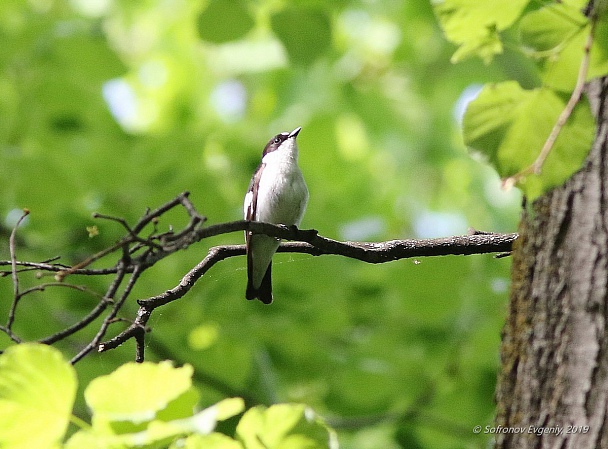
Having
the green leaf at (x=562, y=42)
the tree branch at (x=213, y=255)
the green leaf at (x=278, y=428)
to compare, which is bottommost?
the green leaf at (x=278, y=428)

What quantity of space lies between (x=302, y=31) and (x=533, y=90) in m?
2.52

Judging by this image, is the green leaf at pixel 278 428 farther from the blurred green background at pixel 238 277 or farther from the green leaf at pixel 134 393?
the blurred green background at pixel 238 277

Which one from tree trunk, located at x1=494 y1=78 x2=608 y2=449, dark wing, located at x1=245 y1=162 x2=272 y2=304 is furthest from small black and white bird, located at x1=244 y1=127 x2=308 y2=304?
tree trunk, located at x1=494 y1=78 x2=608 y2=449

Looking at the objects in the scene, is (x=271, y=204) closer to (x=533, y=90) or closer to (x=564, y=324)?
(x=564, y=324)

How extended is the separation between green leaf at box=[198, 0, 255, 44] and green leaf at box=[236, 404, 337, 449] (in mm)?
2713

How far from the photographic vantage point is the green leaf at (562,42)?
1560 mm

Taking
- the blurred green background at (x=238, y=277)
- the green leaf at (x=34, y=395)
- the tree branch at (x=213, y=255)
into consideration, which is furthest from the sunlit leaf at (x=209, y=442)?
the blurred green background at (x=238, y=277)

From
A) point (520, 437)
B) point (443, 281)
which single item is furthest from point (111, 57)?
point (520, 437)

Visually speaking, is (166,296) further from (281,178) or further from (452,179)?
(452,179)

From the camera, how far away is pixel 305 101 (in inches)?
306

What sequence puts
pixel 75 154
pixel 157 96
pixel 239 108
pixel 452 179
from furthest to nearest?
1. pixel 239 108
2. pixel 452 179
3. pixel 157 96
4. pixel 75 154

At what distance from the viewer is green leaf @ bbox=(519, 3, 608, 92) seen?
156cm

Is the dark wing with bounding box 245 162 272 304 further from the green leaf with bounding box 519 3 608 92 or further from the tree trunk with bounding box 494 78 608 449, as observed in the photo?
the green leaf with bounding box 519 3 608 92

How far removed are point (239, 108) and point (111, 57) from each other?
20.4 feet
